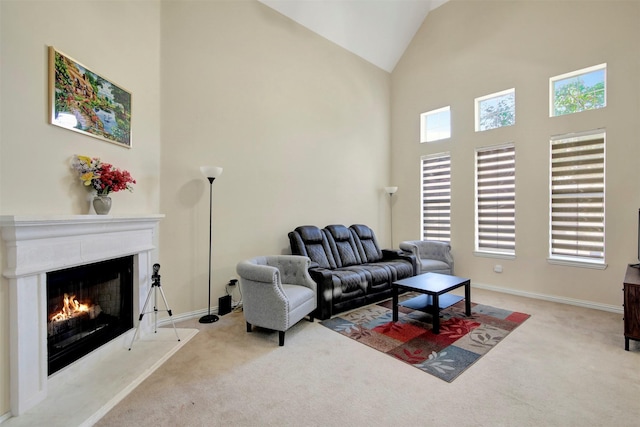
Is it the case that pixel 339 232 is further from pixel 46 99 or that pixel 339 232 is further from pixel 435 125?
pixel 46 99

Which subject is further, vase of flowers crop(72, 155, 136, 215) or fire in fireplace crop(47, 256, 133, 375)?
vase of flowers crop(72, 155, 136, 215)

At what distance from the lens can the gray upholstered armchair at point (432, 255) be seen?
4.95 m

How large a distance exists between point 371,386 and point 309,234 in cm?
242

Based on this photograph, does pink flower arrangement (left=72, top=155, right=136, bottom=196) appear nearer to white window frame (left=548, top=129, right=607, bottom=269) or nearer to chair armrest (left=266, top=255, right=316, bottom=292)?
chair armrest (left=266, top=255, right=316, bottom=292)

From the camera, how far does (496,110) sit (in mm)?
4957

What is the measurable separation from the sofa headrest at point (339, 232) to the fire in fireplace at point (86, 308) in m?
2.75

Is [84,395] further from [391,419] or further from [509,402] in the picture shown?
[509,402]

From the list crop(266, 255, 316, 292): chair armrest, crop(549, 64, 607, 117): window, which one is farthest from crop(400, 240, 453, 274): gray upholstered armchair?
crop(549, 64, 607, 117): window

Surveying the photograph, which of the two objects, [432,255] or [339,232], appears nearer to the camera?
[339,232]

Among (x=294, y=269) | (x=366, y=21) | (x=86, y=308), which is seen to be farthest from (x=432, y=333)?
(x=366, y=21)

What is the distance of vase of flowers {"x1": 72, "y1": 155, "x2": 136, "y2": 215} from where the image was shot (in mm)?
2461

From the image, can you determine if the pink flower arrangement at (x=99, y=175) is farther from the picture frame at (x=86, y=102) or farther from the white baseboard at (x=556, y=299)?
the white baseboard at (x=556, y=299)

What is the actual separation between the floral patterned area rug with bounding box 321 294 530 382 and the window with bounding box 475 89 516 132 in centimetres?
296

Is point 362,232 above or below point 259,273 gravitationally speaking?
above
